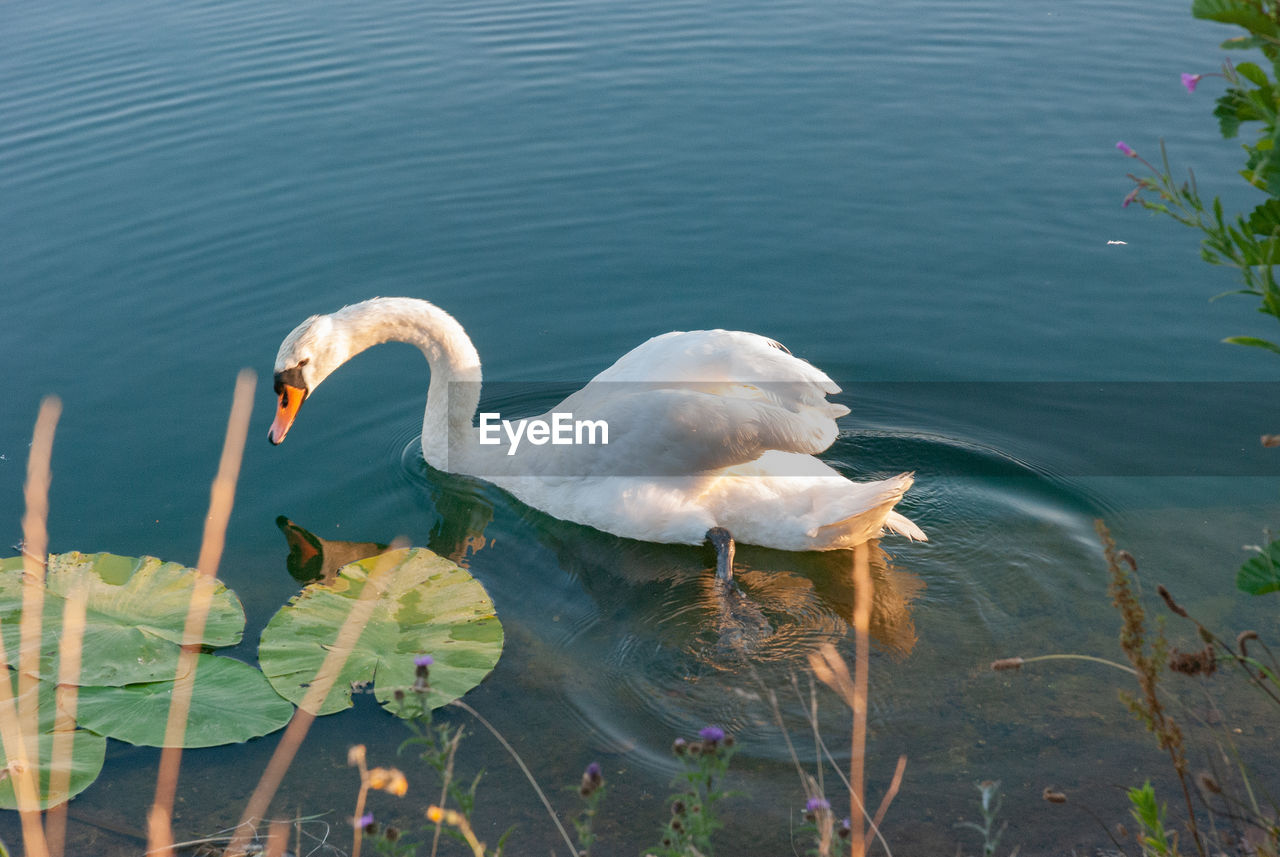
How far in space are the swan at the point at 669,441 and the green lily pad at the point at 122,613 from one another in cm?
118

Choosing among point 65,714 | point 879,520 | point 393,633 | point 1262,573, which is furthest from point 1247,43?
point 65,714

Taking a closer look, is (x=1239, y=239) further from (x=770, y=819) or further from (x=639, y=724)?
(x=639, y=724)

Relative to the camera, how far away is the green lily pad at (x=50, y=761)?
436 centimetres

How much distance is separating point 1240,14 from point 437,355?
17.4 ft

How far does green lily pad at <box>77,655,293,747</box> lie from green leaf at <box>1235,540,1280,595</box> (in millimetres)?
3872

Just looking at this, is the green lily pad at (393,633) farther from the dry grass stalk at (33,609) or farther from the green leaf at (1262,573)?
the green leaf at (1262,573)

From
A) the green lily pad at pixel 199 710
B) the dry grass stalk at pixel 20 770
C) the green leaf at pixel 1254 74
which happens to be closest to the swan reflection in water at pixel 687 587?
the green lily pad at pixel 199 710

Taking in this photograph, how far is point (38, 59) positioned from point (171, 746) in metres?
13.0

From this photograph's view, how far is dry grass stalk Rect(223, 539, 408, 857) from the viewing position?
4.34m

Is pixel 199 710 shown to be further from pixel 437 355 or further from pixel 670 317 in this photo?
pixel 670 317

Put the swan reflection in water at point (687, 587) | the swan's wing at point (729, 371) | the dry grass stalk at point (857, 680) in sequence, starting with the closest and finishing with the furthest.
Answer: the dry grass stalk at point (857, 680), the swan reflection in water at point (687, 587), the swan's wing at point (729, 371)

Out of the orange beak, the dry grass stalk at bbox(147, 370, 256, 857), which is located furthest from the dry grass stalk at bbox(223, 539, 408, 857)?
the orange beak

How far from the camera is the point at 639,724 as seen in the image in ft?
15.6

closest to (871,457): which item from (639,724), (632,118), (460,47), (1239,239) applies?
(639,724)
